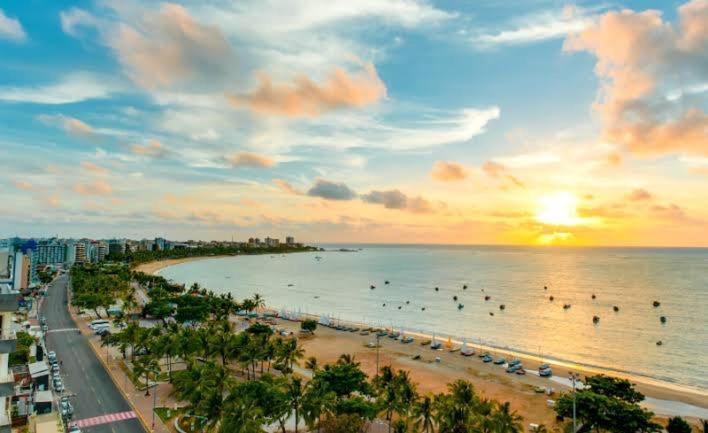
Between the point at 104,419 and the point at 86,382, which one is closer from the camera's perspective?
the point at 104,419

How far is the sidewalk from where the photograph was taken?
49.5 m

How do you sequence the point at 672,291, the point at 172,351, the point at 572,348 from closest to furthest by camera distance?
the point at 172,351
the point at 572,348
the point at 672,291

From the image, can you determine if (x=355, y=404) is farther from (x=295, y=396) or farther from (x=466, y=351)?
(x=466, y=351)

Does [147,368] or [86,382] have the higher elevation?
[147,368]

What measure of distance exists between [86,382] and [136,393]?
32.2 ft

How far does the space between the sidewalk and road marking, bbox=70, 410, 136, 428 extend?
0.99 metres

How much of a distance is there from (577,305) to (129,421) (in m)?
151

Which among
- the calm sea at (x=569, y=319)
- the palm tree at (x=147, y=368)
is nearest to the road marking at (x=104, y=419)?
the palm tree at (x=147, y=368)

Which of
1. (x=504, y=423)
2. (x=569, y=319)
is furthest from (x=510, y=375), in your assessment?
(x=569, y=319)

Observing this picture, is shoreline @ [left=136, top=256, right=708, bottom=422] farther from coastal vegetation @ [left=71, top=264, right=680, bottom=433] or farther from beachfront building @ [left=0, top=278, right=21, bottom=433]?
beachfront building @ [left=0, top=278, right=21, bottom=433]

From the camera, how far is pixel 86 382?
62.5 meters

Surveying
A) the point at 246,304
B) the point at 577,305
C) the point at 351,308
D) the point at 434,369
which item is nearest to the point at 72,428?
the point at 434,369

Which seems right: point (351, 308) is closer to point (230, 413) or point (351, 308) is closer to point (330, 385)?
point (330, 385)

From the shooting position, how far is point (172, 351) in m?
63.6
